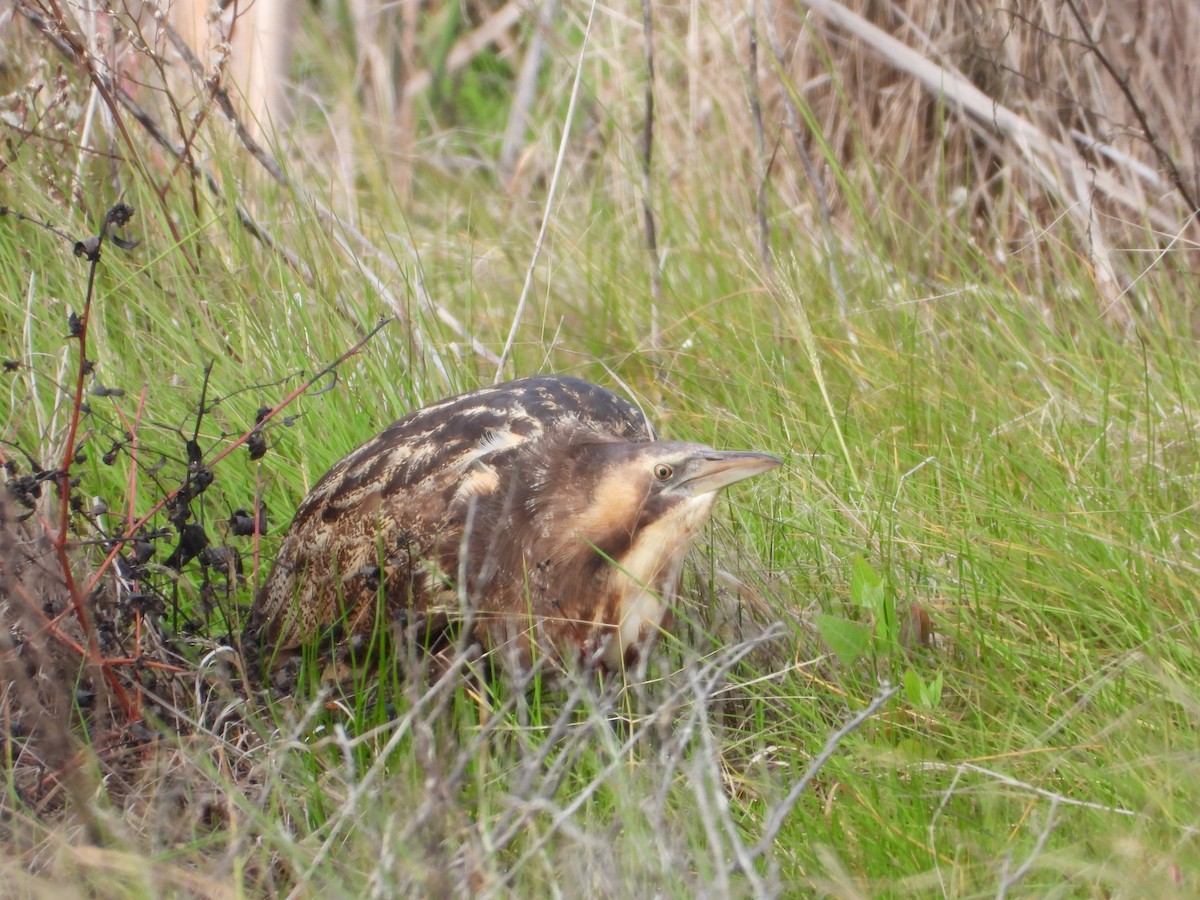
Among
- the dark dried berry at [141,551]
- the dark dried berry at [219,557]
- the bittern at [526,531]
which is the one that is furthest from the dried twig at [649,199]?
the dark dried berry at [141,551]

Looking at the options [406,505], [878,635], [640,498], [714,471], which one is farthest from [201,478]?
[878,635]

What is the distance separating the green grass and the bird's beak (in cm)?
26

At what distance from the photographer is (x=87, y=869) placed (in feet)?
5.72

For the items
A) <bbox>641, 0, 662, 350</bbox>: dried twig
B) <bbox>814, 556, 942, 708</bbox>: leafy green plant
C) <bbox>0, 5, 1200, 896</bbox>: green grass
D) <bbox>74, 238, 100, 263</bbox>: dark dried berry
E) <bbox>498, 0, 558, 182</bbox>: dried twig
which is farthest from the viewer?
<bbox>498, 0, 558, 182</bbox>: dried twig

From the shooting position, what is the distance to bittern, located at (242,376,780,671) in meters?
2.27

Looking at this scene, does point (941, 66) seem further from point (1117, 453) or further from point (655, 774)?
point (655, 774)

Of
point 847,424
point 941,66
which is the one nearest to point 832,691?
point 847,424

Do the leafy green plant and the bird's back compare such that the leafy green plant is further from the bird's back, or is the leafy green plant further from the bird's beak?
the bird's back

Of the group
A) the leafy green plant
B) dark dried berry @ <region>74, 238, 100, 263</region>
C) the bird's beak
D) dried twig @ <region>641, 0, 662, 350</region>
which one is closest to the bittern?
the bird's beak

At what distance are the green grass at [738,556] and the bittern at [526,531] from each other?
121 mm

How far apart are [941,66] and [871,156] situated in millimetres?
345

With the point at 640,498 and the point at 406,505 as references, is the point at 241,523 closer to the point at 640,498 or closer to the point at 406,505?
the point at 406,505

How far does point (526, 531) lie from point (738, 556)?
0.43 m

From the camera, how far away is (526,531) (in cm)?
229
